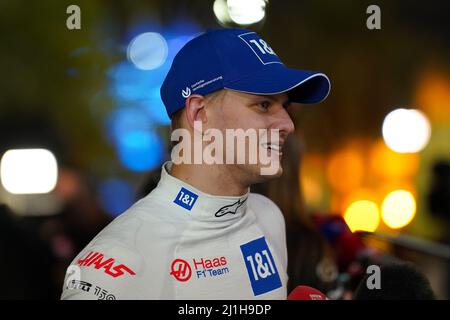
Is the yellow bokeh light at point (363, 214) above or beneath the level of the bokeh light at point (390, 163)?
beneath

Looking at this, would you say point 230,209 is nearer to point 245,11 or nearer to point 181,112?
point 181,112

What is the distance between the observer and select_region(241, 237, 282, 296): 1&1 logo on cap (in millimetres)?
2242

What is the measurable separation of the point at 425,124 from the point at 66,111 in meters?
4.38

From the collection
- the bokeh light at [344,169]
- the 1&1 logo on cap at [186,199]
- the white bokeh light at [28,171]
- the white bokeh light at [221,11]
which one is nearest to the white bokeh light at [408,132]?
the bokeh light at [344,169]

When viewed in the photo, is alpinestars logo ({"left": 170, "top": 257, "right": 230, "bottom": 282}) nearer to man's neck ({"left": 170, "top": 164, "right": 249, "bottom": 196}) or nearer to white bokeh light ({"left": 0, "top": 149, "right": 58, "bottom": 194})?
man's neck ({"left": 170, "top": 164, "right": 249, "bottom": 196})

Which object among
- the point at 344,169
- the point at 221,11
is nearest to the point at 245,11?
the point at 221,11

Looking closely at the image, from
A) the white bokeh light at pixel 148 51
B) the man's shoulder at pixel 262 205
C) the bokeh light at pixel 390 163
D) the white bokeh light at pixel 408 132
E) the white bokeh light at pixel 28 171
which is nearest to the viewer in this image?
the man's shoulder at pixel 262 205

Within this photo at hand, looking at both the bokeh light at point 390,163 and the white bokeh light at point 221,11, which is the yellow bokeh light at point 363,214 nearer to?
the bokeh light at point 390,163

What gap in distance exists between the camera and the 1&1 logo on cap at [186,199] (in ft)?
7.22

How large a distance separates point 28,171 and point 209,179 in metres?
3.34

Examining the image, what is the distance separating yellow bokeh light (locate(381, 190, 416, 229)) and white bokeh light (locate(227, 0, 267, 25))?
13.8 ft

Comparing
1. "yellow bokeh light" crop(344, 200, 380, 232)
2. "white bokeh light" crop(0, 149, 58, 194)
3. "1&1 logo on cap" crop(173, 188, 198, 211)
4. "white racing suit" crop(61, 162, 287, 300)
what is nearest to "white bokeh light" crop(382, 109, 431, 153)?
"yellow bokeh light" crop(344, 200, 380, 232)

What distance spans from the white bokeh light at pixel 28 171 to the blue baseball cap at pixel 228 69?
2960 millimetres
